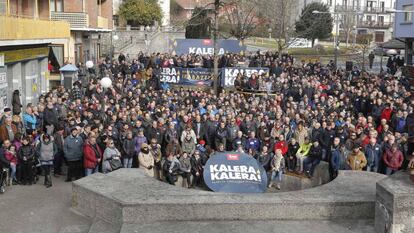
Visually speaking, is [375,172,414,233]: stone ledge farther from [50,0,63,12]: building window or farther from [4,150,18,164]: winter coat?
[50,0,63,12]: building window

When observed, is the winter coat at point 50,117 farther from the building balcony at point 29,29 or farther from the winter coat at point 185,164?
the winter coat at point 185,164

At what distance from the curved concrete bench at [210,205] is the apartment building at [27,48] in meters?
11.0

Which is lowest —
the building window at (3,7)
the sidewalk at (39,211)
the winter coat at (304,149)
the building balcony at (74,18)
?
the sidewalk at (39,211)

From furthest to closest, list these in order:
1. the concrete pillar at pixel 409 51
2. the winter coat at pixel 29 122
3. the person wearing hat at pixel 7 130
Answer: the concrete pillar at pixel 409 51 < the winter coat at pixel 29 122 < the person wearing hat at pixel 7 130

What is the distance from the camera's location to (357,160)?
13836mm

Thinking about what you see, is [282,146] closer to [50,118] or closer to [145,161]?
[145,161]

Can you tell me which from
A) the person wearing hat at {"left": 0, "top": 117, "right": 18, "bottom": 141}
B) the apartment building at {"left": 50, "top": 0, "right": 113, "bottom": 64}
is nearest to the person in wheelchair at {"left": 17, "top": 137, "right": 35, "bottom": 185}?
the person wearing hat at {"left": 0, "top": 117, "right": 18, "bottom": 141}

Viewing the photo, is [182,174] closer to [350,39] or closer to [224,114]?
[224,114]

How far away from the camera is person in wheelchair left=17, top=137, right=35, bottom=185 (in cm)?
1388

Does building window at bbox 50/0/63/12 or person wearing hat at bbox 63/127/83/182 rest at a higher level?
building window at bbox 50/0/63/12

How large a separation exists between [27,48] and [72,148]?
12203 mm

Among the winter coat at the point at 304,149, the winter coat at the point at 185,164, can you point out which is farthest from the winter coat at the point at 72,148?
the winter coat at the point at 304,149

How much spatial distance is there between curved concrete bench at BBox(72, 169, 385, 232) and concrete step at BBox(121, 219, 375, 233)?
0.44 feet

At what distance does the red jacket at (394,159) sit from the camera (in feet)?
45.8
